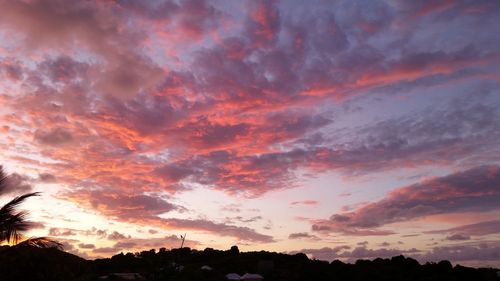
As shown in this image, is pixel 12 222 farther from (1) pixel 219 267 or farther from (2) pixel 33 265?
(1) pixel 219 267

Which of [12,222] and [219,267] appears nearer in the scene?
[12,222]

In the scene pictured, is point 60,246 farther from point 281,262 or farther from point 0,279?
point 281,262

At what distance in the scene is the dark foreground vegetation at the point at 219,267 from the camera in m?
16.4

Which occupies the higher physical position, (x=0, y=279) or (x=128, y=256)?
(x=128, y=256)

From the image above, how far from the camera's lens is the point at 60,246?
14.7 meters

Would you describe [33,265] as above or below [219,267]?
below

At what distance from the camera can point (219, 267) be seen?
89188 mm

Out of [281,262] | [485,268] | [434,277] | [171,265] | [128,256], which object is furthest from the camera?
[281,262]

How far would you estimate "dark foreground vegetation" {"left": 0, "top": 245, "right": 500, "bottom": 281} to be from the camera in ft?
53.8

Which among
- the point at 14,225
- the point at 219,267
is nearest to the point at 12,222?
the point at 14,225

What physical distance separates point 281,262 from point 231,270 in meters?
17.1

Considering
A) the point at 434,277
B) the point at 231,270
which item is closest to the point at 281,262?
the point at 231,270

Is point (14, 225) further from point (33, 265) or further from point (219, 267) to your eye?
point (219, 267)

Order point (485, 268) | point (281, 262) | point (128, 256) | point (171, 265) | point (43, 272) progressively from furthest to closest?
point (281, 262) < point (485, 268) < point (128, 256) < point (43, 272) < point (171, 265)
